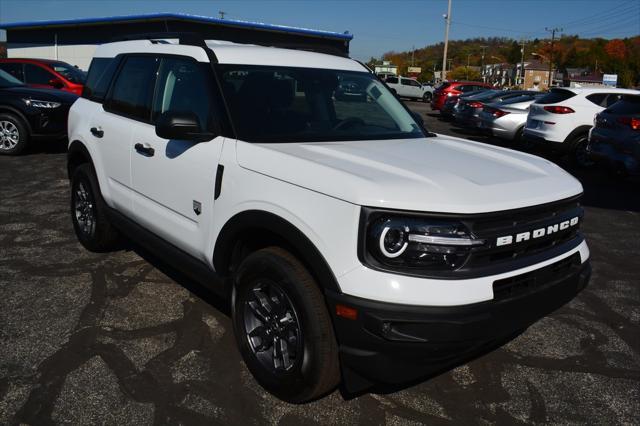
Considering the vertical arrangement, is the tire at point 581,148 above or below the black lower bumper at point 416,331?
above

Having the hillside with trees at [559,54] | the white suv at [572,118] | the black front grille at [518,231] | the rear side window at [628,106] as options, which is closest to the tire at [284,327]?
the black front grille at [518,231]

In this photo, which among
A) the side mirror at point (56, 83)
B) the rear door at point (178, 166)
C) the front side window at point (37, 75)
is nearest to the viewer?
the rear door at point (178, 166)

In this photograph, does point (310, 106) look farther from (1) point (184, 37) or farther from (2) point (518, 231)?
(2) point (518, 231)

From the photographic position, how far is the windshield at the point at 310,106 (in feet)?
10.3

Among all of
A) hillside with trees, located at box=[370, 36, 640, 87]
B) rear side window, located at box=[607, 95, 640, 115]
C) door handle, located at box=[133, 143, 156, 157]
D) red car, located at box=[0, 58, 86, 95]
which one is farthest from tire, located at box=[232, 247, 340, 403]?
hillside with trees, located at box=[370, 36, 640, 87]

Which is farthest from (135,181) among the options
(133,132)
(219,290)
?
(219,290)

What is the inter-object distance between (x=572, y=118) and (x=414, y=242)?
31.1ft

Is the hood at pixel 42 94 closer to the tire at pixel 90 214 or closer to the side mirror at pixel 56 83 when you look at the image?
the side mirror at pixel 56 83

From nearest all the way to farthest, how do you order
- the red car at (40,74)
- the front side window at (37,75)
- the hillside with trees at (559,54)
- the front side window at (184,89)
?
the front side window at (184,89)
the red car at (40,74)
the front side window at (37,75)
the hillside with trees at (559,54)

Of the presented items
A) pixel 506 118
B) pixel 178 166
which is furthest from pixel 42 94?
pixel 506 118

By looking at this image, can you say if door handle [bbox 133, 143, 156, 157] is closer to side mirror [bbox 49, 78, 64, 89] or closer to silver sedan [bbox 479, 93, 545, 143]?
side mirror [bbox 49, 78, 64, 89]

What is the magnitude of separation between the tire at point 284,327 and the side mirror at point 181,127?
2.59 feet

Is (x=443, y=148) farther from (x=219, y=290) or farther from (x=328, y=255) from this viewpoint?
(x=219, y=290)

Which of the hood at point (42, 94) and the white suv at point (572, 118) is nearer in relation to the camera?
the hood at point (42, 94)
